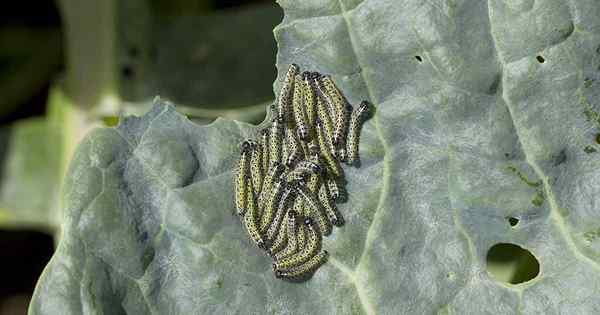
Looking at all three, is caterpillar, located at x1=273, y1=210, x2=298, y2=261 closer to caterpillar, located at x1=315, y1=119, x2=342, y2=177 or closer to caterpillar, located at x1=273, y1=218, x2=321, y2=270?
caterpillar, located at x1=273, y1=218, x2=321, y2=270

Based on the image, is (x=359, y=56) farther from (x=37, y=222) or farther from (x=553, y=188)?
(x=37, y=222)

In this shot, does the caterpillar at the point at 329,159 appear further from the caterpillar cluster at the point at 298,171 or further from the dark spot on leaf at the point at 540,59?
the dark spot on leaf at the point at 540,59

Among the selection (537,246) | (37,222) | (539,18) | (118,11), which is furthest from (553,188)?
(37,222)

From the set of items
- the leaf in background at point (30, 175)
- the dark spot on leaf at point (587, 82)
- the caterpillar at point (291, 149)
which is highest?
the dark spot on leaf at point (587, 82)

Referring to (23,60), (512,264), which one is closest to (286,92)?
(512,264)

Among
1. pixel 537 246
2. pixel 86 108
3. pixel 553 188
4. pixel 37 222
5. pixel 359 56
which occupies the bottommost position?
pixel 37 222

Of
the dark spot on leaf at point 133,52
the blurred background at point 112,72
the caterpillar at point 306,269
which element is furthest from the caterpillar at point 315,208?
the dark spot on leaf at point 133,52
